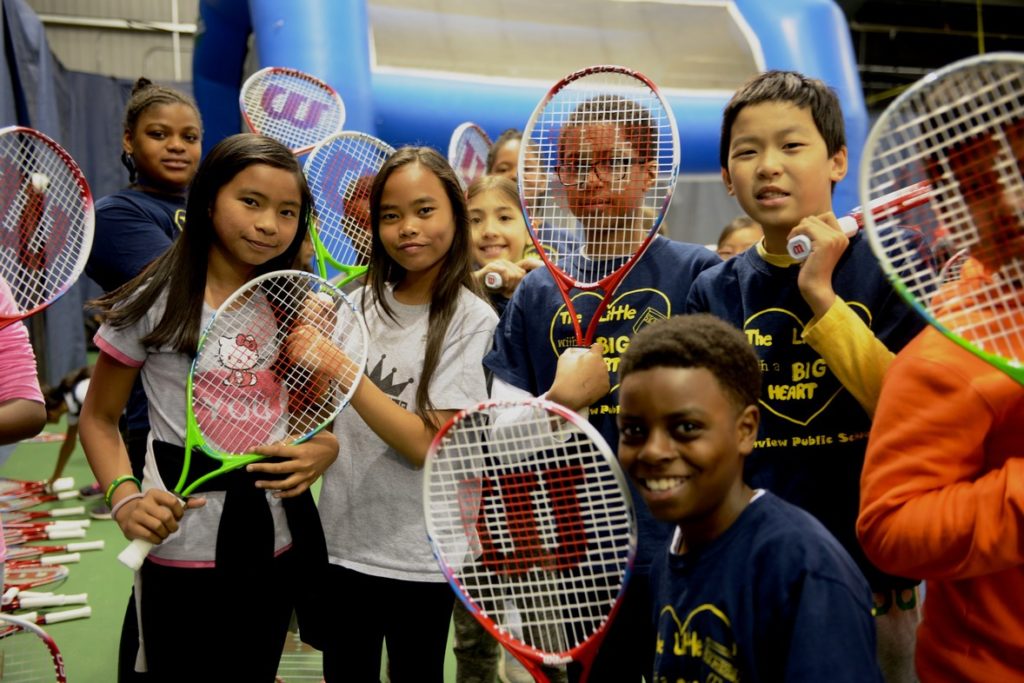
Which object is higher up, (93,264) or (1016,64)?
(1016,64)

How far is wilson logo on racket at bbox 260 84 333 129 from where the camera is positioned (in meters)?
3.99

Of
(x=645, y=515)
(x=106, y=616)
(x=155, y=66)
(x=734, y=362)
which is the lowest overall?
(x=106, y=616)

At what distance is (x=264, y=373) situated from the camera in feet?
6.55

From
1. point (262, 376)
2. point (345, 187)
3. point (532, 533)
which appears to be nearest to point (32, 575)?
point (345, 187)

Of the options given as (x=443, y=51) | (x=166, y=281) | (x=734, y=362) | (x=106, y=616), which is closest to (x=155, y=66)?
(x=443, y=51)

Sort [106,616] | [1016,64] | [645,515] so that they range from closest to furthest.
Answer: [1016,64] → [645,515] → [106,616]

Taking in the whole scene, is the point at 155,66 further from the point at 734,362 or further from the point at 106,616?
the point at 734,362

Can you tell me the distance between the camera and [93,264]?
112 inches

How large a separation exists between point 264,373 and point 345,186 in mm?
1449

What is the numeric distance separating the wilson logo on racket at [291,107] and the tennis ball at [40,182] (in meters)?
1.65

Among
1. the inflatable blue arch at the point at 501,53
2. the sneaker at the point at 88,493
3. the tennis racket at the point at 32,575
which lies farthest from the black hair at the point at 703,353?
the sneaker at the point at 88,493

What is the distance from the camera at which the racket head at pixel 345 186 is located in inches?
118

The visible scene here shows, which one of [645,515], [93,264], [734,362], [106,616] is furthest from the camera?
[106,616]

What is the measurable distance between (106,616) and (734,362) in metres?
3.25
